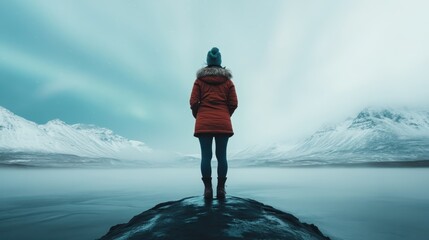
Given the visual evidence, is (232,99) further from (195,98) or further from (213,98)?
(195,98)

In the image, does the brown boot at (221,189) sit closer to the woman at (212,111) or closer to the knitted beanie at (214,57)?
the woman at (212,111)

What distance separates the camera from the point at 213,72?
6.96 meters

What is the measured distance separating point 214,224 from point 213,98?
3.05 m

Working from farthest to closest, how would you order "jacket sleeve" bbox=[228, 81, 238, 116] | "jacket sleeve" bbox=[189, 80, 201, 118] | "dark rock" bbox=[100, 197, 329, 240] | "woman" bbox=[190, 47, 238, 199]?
"jacket sleeve" bbox=[228, 81, 238, 116]
"jacket sleeve" bbox=[189, 80, 201, 118]
"woman" bbox=[190, 47, 238, 199]
"dark rock" bbox=[100, 197, 329, 240]

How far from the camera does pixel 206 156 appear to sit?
22.6 feet

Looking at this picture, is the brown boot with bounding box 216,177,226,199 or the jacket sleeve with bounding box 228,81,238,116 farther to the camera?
the jacket sleeve with bounding box 228,81,238,116

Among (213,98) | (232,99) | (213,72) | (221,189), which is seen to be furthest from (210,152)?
(213,72)

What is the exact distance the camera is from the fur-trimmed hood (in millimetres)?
6965

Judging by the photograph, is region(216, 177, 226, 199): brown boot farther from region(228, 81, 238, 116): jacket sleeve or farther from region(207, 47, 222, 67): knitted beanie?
region(207, 47, 222, 67): knitted beanie

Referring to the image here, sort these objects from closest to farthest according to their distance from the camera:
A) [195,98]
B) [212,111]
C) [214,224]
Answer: [214,224] < [212,111] < [195,98]

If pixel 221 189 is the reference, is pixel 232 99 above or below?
above

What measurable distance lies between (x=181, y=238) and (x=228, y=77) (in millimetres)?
3927

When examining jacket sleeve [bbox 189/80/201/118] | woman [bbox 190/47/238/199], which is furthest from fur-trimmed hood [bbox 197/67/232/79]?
jacket sleeve [bbox 189/80/201/118]

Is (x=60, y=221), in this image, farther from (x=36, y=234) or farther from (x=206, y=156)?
(x=206, y=156)
